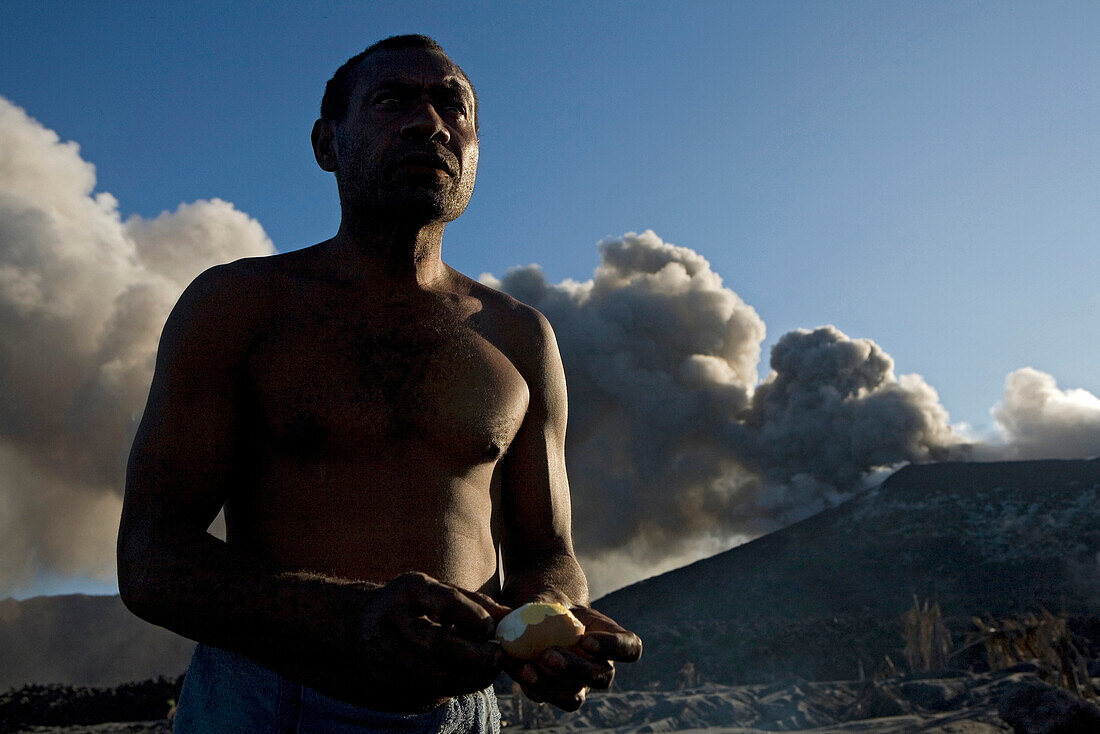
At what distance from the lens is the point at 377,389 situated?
1666 millimetres

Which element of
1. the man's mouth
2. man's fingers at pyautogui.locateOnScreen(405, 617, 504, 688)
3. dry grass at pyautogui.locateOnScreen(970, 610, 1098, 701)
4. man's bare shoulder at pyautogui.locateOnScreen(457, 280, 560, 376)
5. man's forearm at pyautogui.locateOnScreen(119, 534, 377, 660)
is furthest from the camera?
dry grass at pyautogui.locateOnScreen(970, 610, 1098, 701)

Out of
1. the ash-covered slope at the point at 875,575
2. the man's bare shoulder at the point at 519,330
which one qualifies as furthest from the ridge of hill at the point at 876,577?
the man's bare shoulder at the point at 519,330

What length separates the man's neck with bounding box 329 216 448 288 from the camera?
6.20 feet

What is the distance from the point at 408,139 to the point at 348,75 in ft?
1.12

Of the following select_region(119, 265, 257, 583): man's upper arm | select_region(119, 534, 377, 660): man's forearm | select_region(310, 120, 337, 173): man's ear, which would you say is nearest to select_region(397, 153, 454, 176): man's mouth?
select_region(310, 120, 337, 173): man's ear

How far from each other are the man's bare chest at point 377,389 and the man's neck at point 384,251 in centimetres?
12

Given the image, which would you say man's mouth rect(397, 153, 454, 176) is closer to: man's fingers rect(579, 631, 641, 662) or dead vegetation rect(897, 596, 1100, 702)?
man's fingers rect(579, 631, 641, 662)

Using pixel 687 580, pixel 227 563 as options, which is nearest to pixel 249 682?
pixel 227 563

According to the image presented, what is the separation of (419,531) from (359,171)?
800 mm

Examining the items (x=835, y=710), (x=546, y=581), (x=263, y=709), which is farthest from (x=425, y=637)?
(x=835, y=710)

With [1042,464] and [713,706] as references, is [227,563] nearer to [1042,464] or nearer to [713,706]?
[713,706]

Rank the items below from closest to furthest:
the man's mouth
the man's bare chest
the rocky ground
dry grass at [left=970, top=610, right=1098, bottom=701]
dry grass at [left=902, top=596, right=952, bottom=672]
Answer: the man's bare chest → the man's mouth → the rocky ground → dry grass at [left=970, top=610, right=1098, bottom=701] → dry grass at [left=902, top=596, right=952, bottom=672]

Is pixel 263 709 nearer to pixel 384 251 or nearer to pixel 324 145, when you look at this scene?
pixel 384 251

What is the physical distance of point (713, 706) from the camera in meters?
13.2
